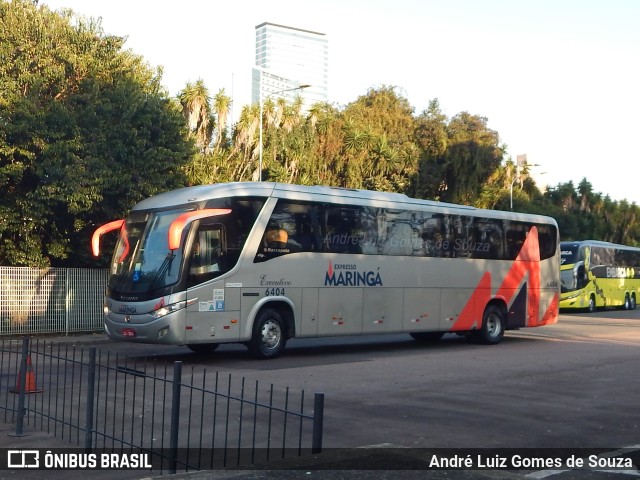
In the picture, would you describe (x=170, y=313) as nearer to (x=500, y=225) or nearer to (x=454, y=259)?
(x=454, y=259)

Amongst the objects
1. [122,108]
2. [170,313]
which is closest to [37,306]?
[122,108]

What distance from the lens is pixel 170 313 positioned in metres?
16.0

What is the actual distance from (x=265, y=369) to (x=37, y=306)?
11.2m

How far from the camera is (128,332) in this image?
1625 cm

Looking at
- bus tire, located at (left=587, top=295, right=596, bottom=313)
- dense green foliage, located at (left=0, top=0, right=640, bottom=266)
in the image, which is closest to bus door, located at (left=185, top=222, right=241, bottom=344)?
dense green foliage, located at (left=0, top=0, right=640, bottom=266)

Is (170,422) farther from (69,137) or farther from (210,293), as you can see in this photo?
(69,137)

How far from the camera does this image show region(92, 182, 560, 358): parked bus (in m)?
16.3

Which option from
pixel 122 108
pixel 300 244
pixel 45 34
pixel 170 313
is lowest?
pixel 170 313

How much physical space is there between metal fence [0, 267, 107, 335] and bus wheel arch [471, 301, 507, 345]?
11.7 metres

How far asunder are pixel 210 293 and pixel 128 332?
1749 millimetres

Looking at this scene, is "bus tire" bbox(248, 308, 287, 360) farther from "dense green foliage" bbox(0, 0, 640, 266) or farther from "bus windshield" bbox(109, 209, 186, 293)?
"dense green foliage" bbox(0, 0, 640, 266)

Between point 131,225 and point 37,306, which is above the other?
point 131,225

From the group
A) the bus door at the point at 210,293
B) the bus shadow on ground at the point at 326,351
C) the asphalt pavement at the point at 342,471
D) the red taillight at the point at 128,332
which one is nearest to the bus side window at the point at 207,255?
the bus door at the point at 210,293

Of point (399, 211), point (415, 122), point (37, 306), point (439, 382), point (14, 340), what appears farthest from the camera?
point (415, 122)
